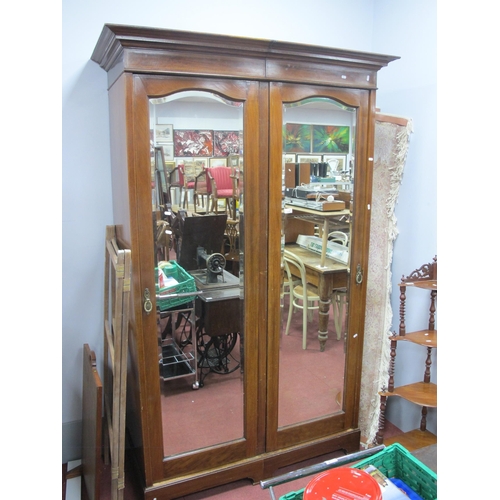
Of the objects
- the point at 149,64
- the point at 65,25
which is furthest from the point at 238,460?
the point at 65,25

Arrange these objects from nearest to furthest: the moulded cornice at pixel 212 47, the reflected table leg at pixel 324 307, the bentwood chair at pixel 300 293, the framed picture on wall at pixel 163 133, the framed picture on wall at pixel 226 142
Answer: the moulded cornice at pixel 212 47 < the framed picture on wall at pixel 163 133 < the framed picture on wall at pixel 226 142 < the bentwood chair at pixel 300 293 < the reflected table leg at pixel 324 307

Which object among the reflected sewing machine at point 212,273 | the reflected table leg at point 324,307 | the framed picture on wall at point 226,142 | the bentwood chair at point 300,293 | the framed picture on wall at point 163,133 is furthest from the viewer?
the reflected table leg at point 324,307

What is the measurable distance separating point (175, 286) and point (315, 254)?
0.68 meters

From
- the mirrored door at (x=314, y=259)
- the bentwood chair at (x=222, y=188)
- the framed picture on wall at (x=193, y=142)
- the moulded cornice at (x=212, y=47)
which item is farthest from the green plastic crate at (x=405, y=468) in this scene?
the moulded cornice at (x=212, y=47)

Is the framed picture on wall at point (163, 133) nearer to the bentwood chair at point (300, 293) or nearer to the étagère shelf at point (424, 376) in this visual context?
the bentwood chair at point (300, 293)

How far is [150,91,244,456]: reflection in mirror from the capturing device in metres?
1.68

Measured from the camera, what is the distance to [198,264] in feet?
6.02

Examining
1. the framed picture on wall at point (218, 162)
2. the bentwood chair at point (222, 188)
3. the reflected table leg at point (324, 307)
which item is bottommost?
the reflected table leg at point (324, 307)

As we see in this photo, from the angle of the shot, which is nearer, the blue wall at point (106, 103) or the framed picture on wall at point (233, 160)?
the framed picture on wall at point (233, 160)

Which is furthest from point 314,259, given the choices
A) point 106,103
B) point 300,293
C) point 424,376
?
point 106,103

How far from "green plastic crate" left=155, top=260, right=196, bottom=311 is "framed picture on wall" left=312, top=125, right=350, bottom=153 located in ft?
2.60

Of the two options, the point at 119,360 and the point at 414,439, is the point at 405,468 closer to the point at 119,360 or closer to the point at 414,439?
the point at 414,439

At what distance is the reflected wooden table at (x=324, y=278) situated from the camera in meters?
2.03

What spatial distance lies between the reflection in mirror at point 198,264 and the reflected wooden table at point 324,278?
372 millimetres
